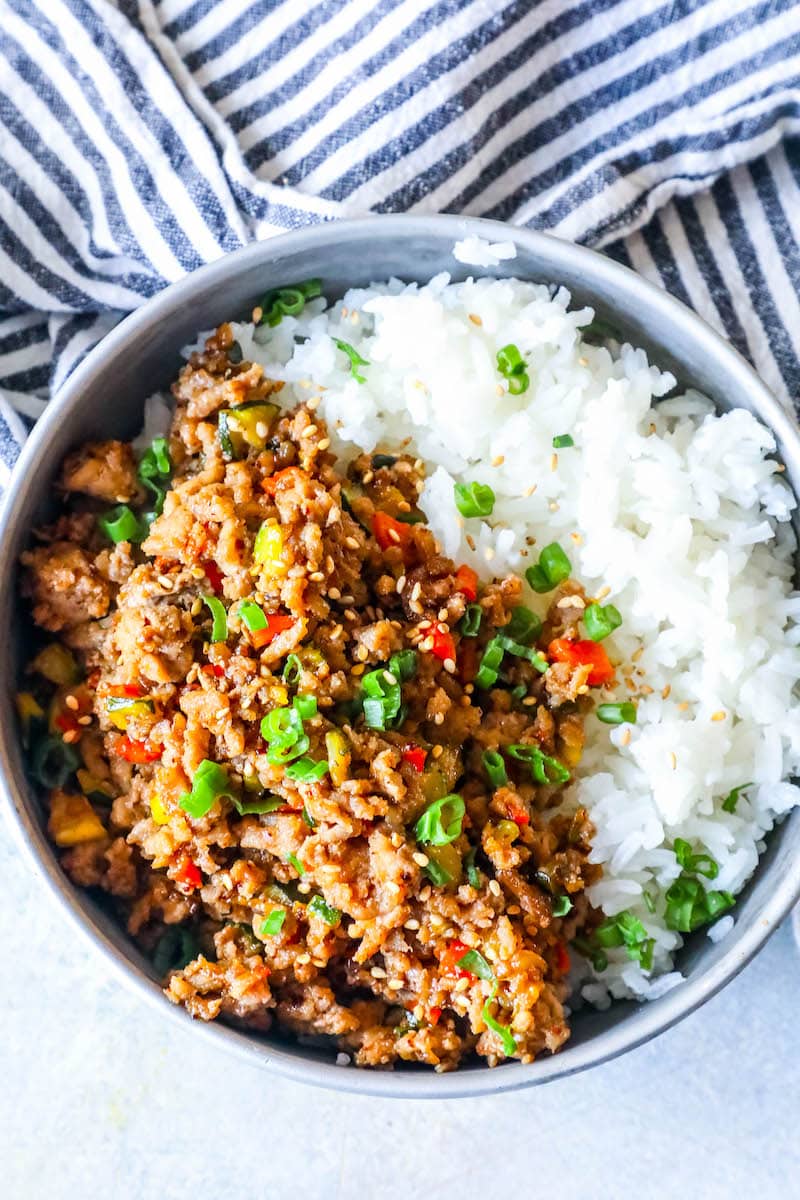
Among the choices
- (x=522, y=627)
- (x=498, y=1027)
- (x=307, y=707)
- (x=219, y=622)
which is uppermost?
(x=219, y=622)

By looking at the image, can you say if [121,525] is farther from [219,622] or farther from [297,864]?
[297,864]

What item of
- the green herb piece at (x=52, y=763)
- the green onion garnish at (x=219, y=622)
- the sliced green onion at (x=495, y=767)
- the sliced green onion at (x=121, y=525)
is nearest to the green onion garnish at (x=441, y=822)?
the sliced green onion at (x=495, y=767)

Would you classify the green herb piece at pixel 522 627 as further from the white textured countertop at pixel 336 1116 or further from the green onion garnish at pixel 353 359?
the white textured countertop at pixel 336 1116

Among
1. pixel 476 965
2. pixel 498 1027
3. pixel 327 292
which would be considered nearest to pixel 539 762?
pixel 476 965

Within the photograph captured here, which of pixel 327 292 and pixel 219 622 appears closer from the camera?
pixel 219 622

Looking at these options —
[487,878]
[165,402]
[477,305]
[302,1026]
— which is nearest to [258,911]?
[302,1026]

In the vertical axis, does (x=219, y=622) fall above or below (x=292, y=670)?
above
